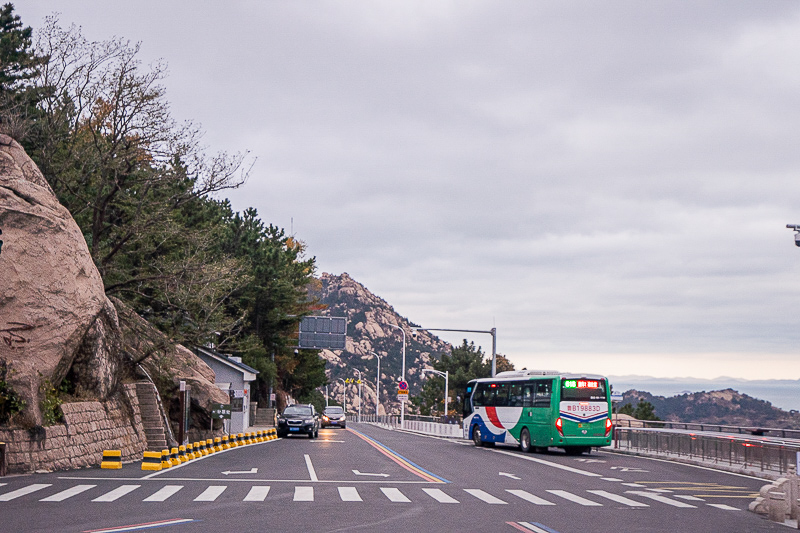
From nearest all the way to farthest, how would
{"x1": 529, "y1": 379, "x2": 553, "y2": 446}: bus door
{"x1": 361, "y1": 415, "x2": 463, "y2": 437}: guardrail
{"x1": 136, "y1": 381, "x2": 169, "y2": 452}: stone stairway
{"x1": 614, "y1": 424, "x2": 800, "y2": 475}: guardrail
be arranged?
{"x1": 614, "y1": 424, "x2": 800, "y2": 475}: guardrail, {"x1": 136, "y1": 381, "x2": 169, "y2": 452}: stone stairway, {"x1": 529, "y1": 379, "x2": 553, "y2": 446}: bus door, {"x1": 361, "y1": 415, "x2": 463, "y2": 437}: guardrail

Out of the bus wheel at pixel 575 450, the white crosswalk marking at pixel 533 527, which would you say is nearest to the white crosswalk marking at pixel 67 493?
the white crosswalk marking at pixel 533 527

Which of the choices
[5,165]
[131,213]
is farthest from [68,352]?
[131,213]

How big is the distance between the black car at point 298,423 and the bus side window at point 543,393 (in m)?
16.9

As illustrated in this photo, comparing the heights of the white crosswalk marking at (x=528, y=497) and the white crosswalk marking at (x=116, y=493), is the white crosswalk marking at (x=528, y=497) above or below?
below

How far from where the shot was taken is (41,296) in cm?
2227

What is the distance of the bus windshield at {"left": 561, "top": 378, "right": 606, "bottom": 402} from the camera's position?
31.8 metres

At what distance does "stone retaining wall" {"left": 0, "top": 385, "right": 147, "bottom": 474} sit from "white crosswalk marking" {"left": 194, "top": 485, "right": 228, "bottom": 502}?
5.11 meters

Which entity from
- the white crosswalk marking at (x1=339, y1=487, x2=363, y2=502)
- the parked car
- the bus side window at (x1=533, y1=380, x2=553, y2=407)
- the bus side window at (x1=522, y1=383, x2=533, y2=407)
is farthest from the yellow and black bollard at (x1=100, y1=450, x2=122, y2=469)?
the parked car

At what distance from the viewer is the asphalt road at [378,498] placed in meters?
12.1

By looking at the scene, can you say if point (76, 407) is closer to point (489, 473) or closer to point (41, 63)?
point (489, 473)

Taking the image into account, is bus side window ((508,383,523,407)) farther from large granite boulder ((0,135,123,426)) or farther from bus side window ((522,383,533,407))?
large granite boulder ((0,135,123,426))

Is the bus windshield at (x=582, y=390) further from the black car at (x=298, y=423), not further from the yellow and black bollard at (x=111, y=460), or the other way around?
the black car at (x=298, y=423)

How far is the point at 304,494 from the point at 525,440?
19726 mm

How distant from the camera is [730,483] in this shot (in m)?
21.5
